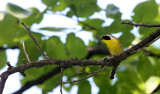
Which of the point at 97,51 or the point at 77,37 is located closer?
the point at 77,37

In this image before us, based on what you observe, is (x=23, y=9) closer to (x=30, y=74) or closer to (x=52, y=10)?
(x=52, y=10)

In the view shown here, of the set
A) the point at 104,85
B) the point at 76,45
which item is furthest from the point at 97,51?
the point at 76,45

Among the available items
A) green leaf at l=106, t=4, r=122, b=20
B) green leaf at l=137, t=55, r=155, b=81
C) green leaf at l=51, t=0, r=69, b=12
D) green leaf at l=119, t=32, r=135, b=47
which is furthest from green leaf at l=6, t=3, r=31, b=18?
green leaf at l=137, t=55, r=155, b=81

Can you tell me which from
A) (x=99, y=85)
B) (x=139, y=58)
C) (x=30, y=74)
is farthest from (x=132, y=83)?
(x=30, y=74)

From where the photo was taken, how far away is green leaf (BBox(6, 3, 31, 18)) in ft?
9.94

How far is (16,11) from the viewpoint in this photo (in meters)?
3.07

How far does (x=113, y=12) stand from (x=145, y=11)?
0.42 m

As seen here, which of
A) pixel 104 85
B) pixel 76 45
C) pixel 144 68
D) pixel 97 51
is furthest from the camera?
pixel 97 51

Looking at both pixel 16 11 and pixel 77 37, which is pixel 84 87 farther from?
pixel 16 11

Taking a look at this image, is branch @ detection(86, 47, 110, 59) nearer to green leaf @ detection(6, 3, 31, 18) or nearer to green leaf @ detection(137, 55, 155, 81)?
green leaf @ detection(137, 55, 155, 81)

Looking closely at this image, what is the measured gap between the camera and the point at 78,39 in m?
3.13

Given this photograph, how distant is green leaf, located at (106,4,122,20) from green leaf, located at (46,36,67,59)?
0.80 meters

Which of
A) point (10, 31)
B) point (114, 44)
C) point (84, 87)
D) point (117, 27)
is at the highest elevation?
point (10, 31)

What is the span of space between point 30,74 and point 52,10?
0.95 metres
